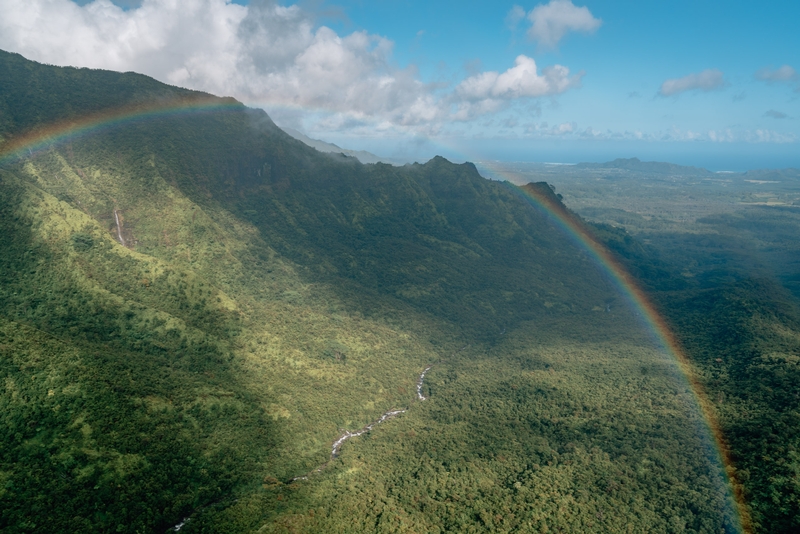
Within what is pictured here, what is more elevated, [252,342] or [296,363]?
[252,342]

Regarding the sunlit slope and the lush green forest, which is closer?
the lush green forest

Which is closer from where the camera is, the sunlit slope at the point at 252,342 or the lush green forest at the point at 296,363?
the lush green forest at the point at 296,363

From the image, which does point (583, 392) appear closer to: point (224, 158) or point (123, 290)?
point (123, 290)

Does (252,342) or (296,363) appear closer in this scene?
(252,342)

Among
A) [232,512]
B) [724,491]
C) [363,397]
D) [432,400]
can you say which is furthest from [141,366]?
[724,491]
